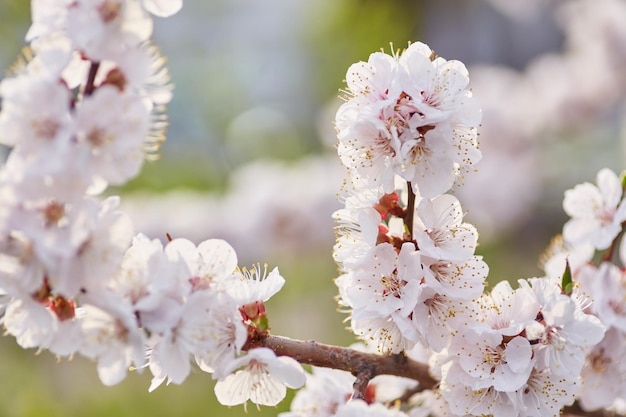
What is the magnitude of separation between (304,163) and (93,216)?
216 cm

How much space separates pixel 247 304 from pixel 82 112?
0.82ft

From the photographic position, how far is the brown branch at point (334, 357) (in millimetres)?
771

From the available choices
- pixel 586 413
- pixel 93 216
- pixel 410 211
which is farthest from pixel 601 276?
pixel 93 216

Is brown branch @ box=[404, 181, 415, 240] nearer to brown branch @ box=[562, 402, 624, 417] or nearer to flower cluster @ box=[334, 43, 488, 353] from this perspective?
flower cluster @ box=[334, 43, 488, 353]

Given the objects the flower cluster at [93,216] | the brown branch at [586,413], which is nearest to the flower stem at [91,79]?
the flower cluster at [93,216]

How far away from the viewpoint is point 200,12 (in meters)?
4.86

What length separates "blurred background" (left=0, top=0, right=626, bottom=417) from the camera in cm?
232

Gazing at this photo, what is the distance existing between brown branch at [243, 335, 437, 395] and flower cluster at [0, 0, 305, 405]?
0.05 m

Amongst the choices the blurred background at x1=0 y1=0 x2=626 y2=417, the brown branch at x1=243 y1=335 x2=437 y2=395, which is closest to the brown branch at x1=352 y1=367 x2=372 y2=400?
the brown branch at x1=243 y1=335 x2=437 y2=395

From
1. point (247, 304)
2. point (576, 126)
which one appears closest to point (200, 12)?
point (576, 126)

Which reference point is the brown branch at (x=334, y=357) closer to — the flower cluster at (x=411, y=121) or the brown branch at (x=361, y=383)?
the brown branch at (x=361, y=383)

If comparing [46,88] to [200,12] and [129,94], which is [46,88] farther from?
[200,12]

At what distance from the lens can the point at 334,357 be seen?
79 centimetres

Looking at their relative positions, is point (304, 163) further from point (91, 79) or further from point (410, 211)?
point (91, 79)
